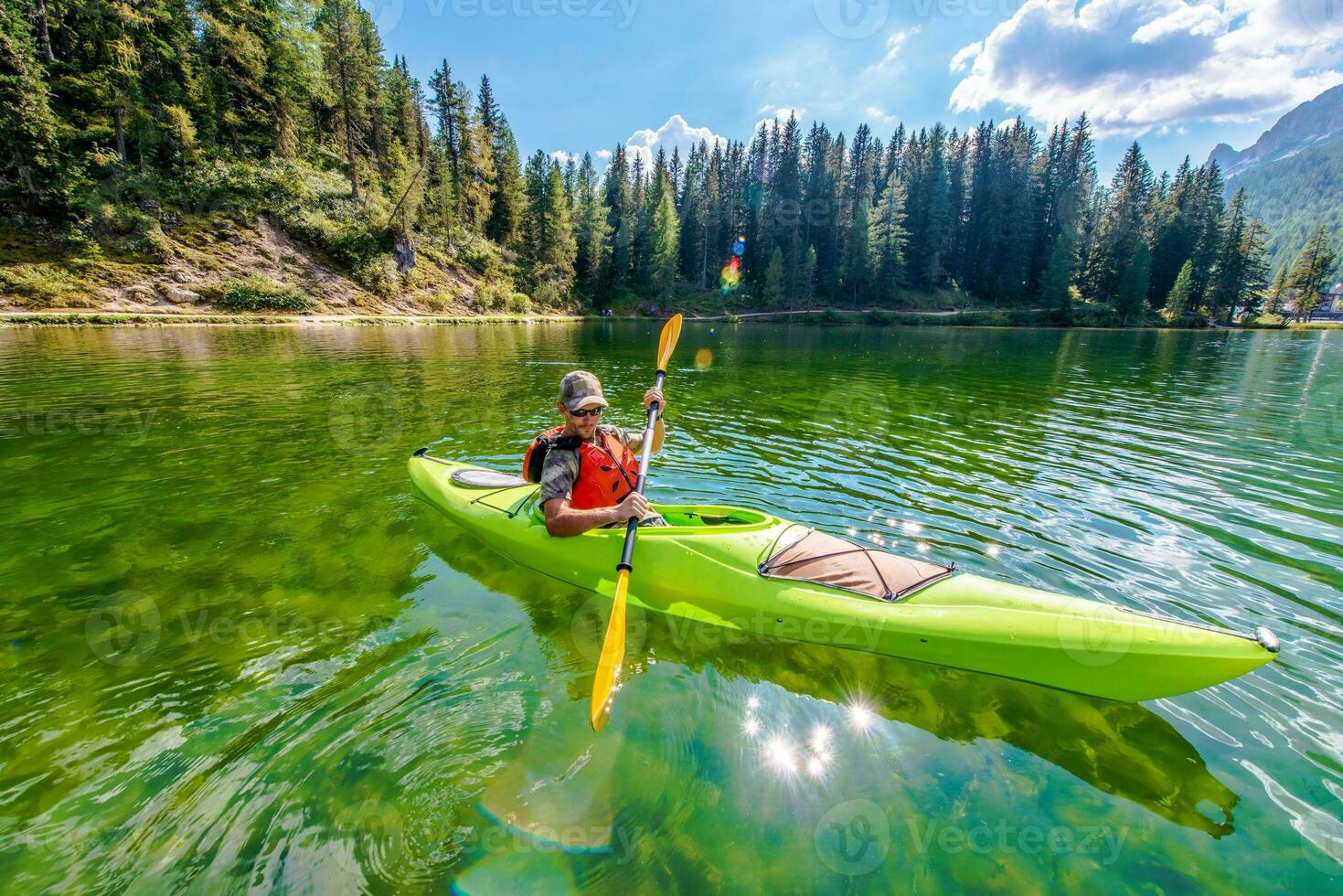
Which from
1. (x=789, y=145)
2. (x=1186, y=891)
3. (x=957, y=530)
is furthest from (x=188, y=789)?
(x=789, y=145)

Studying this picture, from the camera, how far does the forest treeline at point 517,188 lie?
112 feet

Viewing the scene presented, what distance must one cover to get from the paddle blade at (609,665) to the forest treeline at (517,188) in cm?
4276

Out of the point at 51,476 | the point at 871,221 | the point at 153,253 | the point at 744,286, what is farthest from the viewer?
the point at 744,286

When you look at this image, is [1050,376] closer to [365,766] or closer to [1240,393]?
[1240,393]

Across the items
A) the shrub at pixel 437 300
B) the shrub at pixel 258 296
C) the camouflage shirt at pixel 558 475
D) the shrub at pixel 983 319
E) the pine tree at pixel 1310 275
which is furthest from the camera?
the pine tree at pixel 1310 275

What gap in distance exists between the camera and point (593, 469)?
5027 millimetres

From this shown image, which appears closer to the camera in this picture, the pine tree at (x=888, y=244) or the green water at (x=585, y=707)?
the green water at (x=585, y=707)

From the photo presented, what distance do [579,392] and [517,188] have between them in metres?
64.0

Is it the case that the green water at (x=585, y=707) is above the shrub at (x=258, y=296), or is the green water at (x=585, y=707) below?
below

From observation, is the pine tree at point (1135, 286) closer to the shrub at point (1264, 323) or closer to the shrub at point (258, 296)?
the shrub at point (1264, 323)

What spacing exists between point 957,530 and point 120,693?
757 cm

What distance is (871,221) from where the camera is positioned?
63281 millimetres

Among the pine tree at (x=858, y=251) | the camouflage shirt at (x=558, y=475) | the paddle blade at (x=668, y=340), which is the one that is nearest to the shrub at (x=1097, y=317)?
the pine tree at (x=858, y=251)

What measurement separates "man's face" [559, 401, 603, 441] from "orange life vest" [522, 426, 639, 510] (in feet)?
0.29
